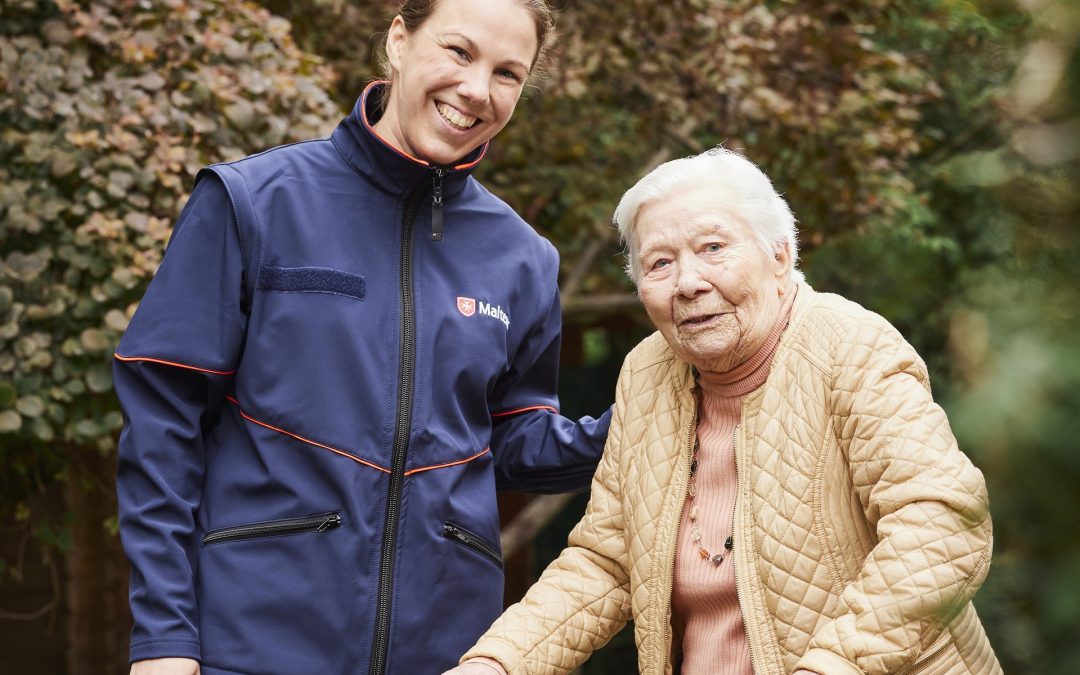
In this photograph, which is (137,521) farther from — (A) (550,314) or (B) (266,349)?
(A) (550,314)

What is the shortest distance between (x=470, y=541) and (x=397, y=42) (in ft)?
3.42

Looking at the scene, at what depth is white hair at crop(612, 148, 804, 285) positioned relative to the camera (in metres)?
2.30

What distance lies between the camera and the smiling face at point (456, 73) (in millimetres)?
2396

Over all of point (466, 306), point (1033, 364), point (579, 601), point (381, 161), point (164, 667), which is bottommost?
point (164, 667)

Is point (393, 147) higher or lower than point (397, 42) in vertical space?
lower

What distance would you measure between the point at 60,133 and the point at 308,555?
5.71ft

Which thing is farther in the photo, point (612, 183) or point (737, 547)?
point (612, 183)

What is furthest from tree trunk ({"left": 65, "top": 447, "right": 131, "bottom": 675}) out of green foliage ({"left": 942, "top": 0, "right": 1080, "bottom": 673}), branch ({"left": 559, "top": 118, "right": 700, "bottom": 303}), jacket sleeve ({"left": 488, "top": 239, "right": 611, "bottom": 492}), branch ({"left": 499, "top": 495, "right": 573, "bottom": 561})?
green foliage ({"left": 942, "top": 0, "right": 1080, "bottom": 673})

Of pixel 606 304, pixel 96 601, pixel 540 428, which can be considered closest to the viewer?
pixel 540 428

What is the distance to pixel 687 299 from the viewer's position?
2.27 metres

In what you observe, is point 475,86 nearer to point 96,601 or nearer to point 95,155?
point 95,155

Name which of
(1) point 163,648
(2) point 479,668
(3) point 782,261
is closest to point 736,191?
(3) point 782,261

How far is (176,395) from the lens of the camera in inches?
87.8

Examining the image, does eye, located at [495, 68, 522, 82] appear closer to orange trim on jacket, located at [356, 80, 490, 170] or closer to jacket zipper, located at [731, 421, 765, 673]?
orange trim on jacket, located at [356, 80, 490, 170]
